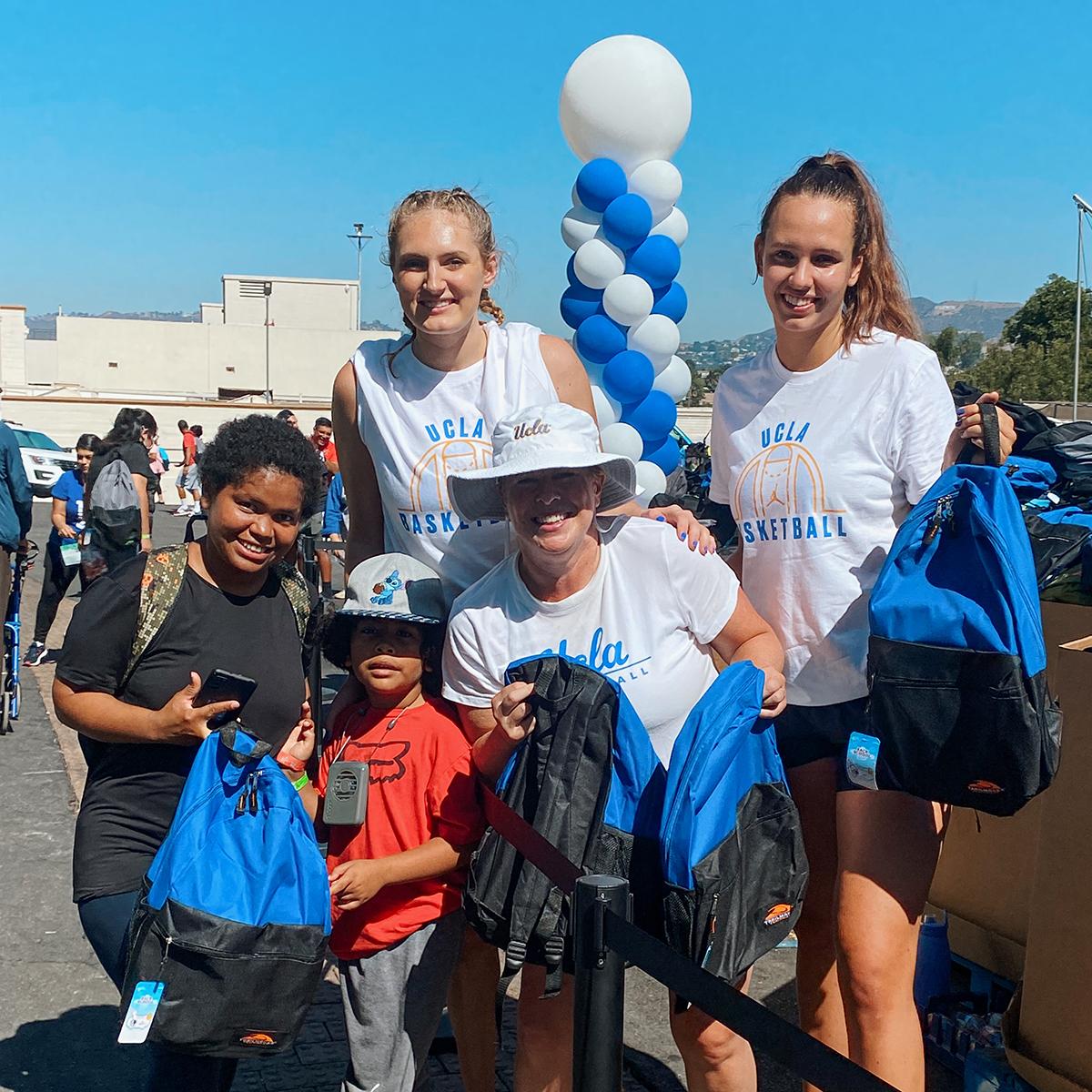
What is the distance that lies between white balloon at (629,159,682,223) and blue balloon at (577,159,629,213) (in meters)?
0.13

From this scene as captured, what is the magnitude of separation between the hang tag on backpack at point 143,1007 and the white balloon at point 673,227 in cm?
975

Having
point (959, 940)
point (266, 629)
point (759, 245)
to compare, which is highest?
point (759, 245)

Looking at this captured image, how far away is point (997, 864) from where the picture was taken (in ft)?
11.0

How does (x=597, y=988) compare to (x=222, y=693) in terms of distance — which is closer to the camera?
(x=597, y=988)

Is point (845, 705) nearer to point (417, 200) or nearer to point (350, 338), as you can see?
point (417, 200)

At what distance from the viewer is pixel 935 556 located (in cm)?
237

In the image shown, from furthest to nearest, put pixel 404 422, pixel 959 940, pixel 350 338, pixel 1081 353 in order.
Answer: pixel 350 338, pixel 1081 353, pixel 959 940, pixel 404 422

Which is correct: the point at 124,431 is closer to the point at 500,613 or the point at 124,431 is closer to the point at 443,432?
the point at 443,432

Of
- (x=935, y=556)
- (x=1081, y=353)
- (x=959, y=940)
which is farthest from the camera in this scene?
(x=1081, y=353)

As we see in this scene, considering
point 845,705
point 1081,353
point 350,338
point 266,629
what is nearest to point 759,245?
point 845,705

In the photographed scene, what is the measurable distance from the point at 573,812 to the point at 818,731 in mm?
691

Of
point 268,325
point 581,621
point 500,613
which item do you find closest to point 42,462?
point 500,613

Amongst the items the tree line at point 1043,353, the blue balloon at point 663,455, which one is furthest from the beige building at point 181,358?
the blue balloon at point 663,455

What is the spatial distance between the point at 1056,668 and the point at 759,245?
1305 millimetres
